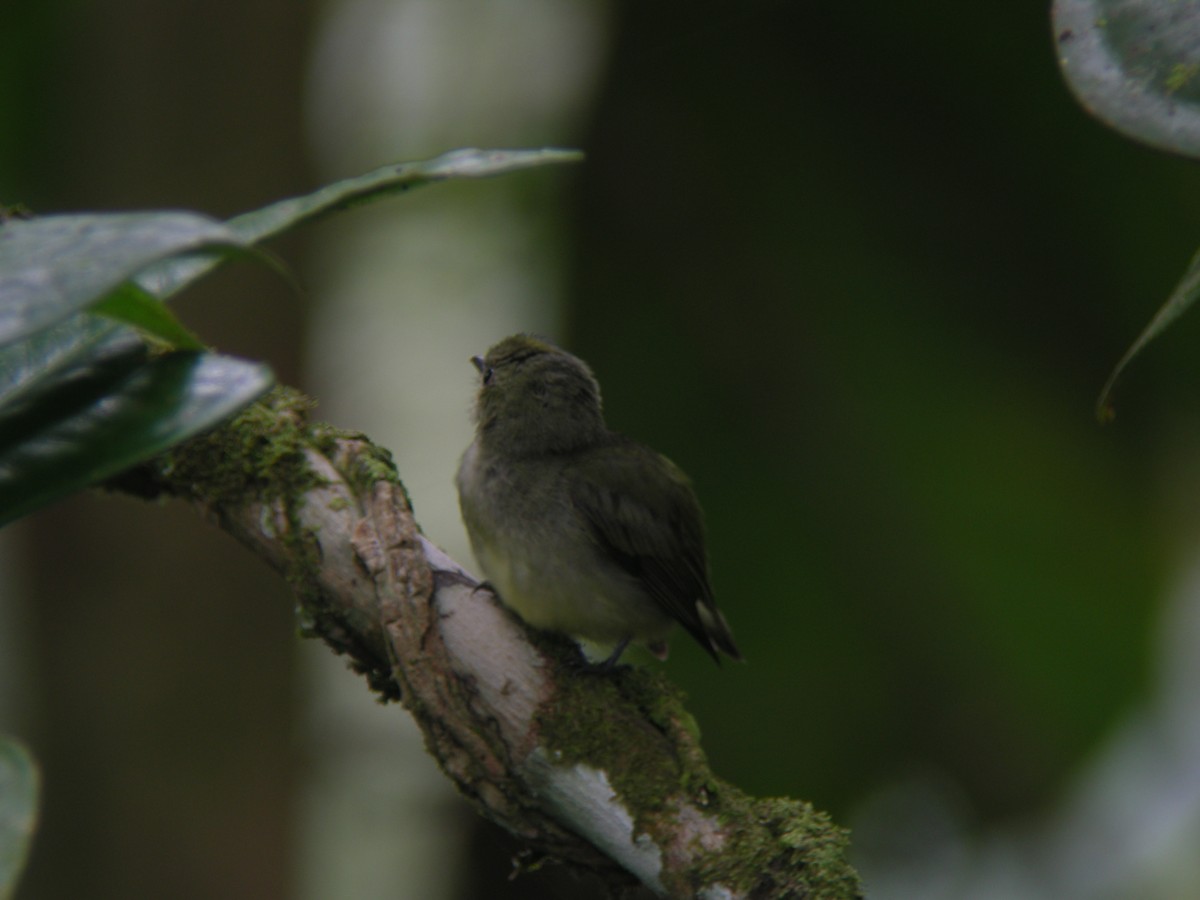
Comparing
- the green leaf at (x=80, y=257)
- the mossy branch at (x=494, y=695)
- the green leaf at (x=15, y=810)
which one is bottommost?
the mossy branch at (x=494, y=695)

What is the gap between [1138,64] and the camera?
1.42 metres

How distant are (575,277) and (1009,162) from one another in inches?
58.1

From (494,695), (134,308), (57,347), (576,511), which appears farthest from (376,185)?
(576,511)

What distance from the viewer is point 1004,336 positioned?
4246 mm

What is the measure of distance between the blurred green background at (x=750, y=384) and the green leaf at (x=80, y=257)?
9.56 feet

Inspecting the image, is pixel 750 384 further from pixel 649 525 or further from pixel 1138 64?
pixel 1138 64

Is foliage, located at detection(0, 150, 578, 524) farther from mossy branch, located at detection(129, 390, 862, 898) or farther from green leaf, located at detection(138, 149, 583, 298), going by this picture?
mossy branch, located at detection(129, 390, 862, 898)

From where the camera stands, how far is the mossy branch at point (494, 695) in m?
1.76

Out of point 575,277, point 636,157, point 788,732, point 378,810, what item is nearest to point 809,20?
point 636,157

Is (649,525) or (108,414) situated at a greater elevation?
(108,414)

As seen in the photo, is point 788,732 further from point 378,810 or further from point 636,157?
point 636,157

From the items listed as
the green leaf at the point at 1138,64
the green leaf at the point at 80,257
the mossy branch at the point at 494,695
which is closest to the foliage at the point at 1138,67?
the green leaf at the point at 1138,64

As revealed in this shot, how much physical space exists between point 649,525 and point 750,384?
1.71 metres

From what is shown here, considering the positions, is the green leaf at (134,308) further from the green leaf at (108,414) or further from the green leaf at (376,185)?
the green leaf at (376,185)
